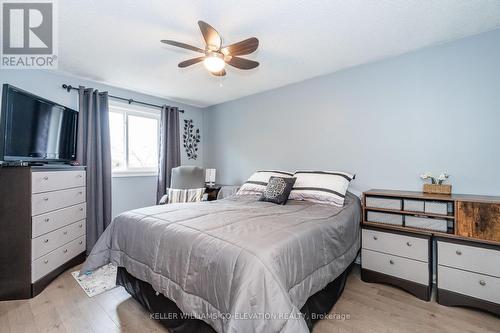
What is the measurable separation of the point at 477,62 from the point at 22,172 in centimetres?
425

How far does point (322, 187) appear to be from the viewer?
2525 mm

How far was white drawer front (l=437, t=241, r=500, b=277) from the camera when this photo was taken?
172 cm

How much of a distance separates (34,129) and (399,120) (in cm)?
383

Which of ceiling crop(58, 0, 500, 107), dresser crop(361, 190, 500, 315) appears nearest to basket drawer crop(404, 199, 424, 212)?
dresser crop(361, 190, 500, 315)

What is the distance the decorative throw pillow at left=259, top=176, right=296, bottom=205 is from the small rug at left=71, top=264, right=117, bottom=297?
176 centimetres

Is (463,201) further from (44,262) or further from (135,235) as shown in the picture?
(44,262)

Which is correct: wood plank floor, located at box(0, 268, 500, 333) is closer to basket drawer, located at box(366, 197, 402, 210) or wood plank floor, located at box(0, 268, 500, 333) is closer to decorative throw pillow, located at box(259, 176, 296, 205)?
basket drawer, located at box(366, 197, 402, 210)

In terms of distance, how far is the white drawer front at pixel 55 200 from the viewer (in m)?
2.12

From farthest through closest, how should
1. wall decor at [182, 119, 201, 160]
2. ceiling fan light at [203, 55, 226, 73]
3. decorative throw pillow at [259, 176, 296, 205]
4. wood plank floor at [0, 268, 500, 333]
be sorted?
wall decor at [182, 119, 201, 160], decorative throw pillow at [259, 176, 296, 205], ceiling fan light at [203, 55, 226, 73], wood plank floor at [0, 268, 500, 333]

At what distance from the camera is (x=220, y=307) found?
1196 millimetres

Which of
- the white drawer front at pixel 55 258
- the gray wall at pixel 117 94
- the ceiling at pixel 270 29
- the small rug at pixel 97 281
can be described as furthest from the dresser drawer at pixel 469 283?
the gray wall at pixel 117 94

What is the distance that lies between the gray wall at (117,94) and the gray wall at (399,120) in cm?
160

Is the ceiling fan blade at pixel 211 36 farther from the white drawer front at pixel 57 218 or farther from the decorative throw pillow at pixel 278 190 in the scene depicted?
the white drawer front at pixel 57 218

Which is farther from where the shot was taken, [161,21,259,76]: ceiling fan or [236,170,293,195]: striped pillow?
[236,170,293,195]: striped pillow
